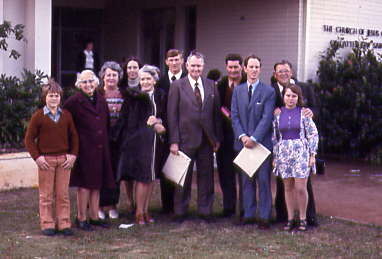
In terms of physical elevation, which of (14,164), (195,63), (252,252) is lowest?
(252,252)

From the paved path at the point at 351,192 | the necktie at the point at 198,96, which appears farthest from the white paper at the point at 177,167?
the paved path at the point at 351,192

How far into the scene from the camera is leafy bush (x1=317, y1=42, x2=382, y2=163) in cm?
1266

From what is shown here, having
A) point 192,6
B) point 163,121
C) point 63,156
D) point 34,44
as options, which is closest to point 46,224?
point 63,156

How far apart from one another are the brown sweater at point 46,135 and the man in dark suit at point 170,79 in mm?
1383

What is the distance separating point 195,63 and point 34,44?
513cm

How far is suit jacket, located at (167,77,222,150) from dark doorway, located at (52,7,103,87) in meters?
11.3

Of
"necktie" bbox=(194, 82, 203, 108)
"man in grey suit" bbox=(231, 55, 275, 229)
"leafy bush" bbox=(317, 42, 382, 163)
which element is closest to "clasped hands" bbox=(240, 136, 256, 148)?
"man in grey suit" bbox=(231, 55, 275, 229)

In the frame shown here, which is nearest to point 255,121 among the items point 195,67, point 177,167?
point 195,67

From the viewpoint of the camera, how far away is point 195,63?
7.84 m

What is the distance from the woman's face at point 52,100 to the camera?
716 cm

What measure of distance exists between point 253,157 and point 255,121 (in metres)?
0.41

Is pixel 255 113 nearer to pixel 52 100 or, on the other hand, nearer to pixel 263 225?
pixel 263 225

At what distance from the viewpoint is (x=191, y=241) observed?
23.4 feet

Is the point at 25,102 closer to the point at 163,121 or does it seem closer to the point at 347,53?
the point at 163,121
